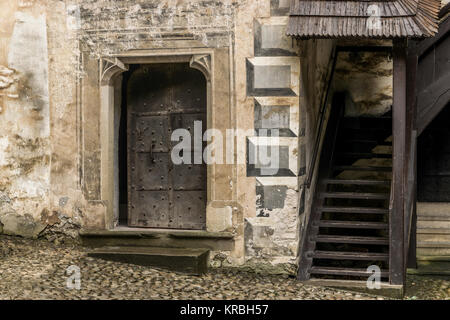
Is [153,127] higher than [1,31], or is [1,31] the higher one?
[1,31]

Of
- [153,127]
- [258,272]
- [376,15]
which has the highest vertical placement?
[376,15]

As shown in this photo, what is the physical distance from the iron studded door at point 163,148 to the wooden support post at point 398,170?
211 cm

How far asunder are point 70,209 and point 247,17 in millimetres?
2853

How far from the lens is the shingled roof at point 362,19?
654 centimetres

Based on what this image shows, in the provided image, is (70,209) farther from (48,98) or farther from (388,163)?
(388,163)

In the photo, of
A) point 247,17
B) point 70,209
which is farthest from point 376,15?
point 70,209

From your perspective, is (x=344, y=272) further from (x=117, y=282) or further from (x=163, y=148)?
(x=163, y=148)

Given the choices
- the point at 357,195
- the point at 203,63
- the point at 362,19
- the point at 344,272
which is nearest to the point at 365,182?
the point at 357,195

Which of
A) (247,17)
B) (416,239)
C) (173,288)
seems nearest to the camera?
(173,288)

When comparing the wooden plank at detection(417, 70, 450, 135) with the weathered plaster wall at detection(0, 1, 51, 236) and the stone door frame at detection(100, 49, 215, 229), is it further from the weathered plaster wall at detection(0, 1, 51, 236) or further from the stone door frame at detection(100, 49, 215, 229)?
the weathered plaster wall at detection(0, 1, 51, 236)

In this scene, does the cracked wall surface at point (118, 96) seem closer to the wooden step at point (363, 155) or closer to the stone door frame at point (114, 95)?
the stone door frame at point (114, 95)

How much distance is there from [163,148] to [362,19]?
2.66 metres

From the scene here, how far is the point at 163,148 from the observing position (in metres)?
7.90

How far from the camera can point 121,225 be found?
8.06 m
